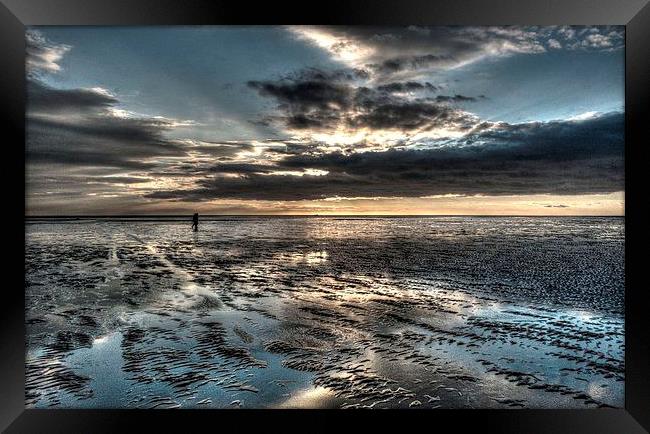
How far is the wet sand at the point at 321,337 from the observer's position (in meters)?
3.51

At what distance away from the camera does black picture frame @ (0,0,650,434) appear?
3.19m

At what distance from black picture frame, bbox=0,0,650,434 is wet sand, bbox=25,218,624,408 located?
181 millimetres

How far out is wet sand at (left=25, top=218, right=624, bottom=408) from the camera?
351 centimetres

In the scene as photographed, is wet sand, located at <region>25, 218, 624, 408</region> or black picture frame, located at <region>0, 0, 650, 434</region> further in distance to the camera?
wet sand, located at <region>25, 218, 624, 408</region>

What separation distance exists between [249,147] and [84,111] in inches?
256

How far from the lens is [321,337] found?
4.89m
